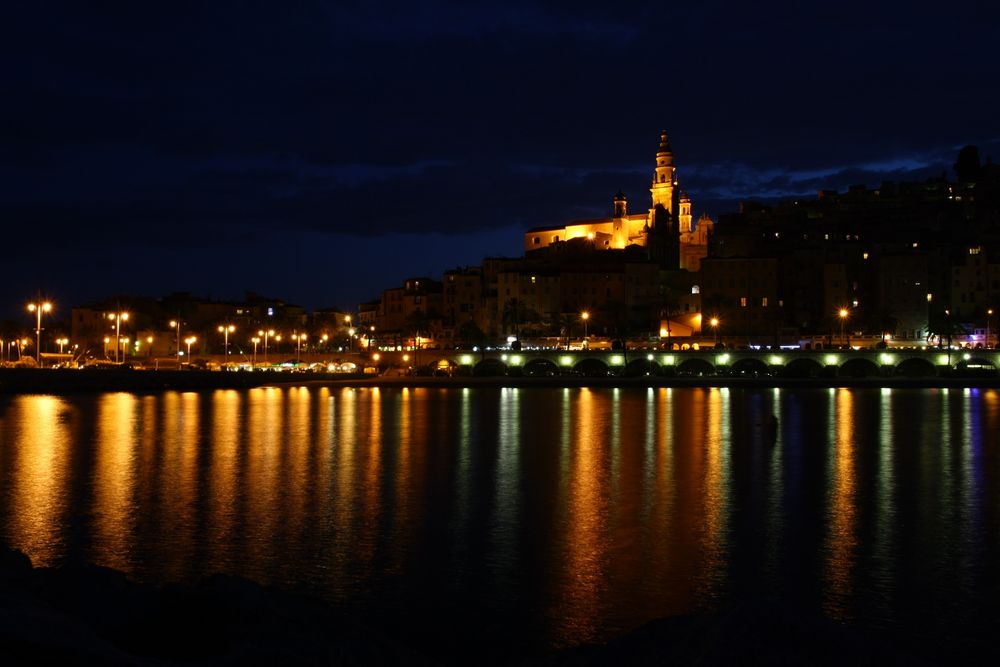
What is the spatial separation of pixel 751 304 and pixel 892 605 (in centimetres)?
10322

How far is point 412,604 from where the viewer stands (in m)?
16.3

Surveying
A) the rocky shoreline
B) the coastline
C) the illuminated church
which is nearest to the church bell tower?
the illuminated church

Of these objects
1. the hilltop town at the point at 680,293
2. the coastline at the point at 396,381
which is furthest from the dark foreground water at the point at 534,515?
the hilltop town at the point at 680,293

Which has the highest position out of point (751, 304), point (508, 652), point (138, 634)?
point (751, 304)

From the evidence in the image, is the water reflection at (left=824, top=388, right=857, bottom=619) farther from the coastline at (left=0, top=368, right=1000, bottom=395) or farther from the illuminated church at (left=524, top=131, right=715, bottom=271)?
the illuminated church at (left=524, top=131, right=715, bottom=271)

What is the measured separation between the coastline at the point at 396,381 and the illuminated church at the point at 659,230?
49.2 meters

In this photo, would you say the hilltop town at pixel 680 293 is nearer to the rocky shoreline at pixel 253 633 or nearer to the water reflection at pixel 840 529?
the water reflection at pixel 840 529

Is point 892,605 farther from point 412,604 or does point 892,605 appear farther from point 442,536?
point 442,536

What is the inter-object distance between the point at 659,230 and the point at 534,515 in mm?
125909

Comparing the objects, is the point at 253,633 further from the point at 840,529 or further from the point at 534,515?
the point at 840,529

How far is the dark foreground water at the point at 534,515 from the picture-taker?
54.7 feet

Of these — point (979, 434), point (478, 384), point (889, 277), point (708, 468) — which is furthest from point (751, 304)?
point (708, 468)

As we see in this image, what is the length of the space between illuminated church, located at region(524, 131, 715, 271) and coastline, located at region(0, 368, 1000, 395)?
162 ft

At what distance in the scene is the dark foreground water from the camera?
656 inches
